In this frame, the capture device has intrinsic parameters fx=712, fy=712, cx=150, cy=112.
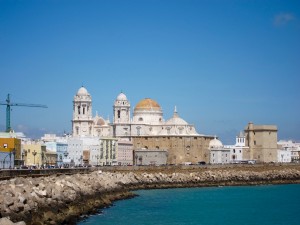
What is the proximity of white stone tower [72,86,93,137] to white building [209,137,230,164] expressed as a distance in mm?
19419

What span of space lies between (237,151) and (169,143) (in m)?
16.1

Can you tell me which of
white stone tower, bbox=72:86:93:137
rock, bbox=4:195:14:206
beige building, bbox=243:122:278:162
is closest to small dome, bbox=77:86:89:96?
white stone tower, bbox=72:86:93:137

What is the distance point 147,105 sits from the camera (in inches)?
4422

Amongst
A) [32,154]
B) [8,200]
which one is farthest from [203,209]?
[32,154]

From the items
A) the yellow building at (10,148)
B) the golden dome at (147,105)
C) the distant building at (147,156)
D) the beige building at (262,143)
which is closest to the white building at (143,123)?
the golden dome at (147,105)

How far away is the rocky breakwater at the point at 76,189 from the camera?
27.4 meters

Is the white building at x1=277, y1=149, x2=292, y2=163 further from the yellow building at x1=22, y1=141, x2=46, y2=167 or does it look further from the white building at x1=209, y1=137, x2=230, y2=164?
the yellow building at x1=22, y1=141, x2=46, y2=167

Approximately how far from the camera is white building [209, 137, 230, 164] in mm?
109000

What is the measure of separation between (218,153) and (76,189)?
234 feet

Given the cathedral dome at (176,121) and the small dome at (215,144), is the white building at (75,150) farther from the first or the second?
the small dome at (215,144)

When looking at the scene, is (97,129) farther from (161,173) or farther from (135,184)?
(135,184)

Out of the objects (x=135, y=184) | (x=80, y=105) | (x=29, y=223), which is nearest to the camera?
Answer: (x=29, y=223)

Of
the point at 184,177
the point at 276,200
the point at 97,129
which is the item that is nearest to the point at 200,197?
the point at 276,200

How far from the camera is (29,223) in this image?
2623 centimetres
